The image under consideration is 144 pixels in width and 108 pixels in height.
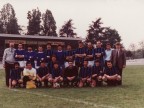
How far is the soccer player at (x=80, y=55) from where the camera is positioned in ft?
43.8

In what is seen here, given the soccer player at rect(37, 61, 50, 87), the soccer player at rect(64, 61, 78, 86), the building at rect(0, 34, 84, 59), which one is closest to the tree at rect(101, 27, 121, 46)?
the building at rect(0, 34, 84, 59)

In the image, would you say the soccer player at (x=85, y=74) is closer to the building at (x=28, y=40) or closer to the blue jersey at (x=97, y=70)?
the blue jersey at (x=97, y=70)

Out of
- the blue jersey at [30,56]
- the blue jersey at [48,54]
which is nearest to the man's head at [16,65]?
the blue jersey at [30,56]

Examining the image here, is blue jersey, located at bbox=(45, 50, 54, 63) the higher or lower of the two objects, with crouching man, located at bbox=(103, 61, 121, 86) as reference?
higher

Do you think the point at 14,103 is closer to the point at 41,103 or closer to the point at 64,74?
the point at 41,103

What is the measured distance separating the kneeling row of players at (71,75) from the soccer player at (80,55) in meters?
0.29

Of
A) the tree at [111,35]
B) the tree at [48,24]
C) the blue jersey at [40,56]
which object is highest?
the tree at [48,24]

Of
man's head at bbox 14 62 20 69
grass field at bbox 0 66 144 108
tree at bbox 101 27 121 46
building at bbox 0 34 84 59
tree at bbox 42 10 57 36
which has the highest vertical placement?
tree at bbox 42 10 57 36

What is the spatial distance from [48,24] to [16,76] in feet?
253

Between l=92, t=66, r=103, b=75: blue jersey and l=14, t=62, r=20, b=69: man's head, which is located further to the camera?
l=14, t=62, r=20, b=69: man's head

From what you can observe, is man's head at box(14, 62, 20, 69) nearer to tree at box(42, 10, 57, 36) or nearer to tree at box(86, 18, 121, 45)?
tree at box(86, 18, 121, 45)

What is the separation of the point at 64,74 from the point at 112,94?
3.37m

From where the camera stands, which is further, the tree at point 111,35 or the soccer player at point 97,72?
the tree at point 111,35

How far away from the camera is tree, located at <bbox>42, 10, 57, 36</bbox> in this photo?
89.2 metres
